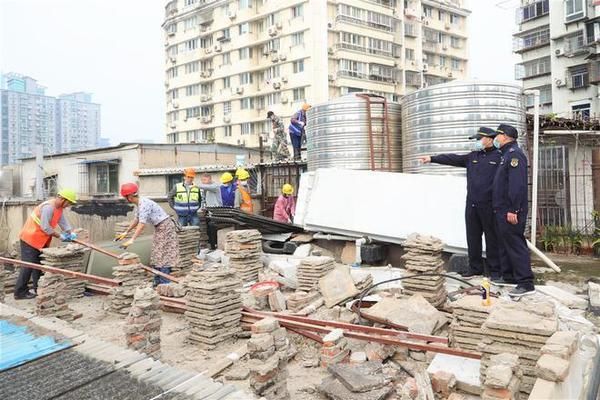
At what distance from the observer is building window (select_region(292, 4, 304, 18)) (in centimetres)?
3625

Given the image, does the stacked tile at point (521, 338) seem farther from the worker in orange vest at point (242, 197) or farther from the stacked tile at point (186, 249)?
the worker in orange vest at point (242, 197)

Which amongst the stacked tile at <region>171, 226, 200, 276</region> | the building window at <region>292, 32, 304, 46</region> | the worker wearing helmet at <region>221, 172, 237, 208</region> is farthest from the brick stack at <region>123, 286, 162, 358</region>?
the building window at <region>292, 32, 304, 46</region>

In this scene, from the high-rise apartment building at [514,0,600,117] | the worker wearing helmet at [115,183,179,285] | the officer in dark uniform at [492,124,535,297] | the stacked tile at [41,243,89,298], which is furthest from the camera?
the high-rise apartment building at [514,0,600,117]

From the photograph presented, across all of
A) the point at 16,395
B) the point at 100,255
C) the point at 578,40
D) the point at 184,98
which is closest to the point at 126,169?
the point at 100,255

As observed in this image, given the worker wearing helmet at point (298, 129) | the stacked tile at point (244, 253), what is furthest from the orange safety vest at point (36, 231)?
the worker wearing helmet at point (298, 129)

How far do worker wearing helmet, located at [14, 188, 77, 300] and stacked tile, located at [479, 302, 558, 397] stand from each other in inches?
250

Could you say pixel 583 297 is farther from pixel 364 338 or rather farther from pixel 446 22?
pixel 446 22

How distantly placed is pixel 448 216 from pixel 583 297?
2.48 m

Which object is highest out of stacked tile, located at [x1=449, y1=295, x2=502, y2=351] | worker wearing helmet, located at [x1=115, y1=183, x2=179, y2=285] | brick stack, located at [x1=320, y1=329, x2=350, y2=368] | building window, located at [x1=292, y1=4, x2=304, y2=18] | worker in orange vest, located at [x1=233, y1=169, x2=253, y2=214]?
building window, located at [x1=292, y1=4, x2=304, y2=18]

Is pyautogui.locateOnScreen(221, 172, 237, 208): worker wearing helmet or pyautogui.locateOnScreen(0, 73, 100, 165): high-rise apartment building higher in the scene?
pyautogui.locateOnScreen(0, 73, 100, 165): high-rise apartment building

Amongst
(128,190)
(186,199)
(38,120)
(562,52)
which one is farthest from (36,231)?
(38,120)

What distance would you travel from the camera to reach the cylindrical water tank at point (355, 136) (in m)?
9.86

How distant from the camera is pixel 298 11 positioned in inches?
1442

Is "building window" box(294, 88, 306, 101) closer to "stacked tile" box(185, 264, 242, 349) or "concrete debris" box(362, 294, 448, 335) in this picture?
"stacked tile" box(185, 264, 242, 349)
